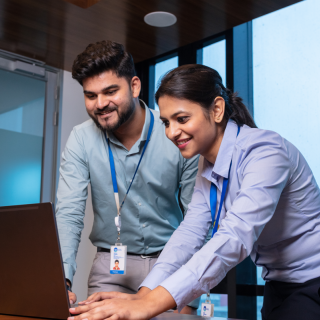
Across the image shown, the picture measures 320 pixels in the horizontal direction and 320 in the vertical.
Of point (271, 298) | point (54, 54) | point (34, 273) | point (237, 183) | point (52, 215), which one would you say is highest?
point (54, 54)

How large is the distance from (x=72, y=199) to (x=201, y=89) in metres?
0.74

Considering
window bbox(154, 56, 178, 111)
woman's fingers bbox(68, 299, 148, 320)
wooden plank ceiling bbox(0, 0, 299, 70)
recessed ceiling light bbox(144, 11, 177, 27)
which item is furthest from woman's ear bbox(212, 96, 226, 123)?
window bbox(154, 56, 178, 111)

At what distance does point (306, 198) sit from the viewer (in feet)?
4.20

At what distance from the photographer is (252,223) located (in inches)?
44.2

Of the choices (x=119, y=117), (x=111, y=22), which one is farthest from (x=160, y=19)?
(x=119, y=117)

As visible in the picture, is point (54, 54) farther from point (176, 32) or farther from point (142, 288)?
point (142, 288)

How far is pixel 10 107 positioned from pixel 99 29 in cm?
111

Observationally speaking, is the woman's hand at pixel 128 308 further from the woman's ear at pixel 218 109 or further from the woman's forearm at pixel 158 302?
the woman's ear at pixel 218 109

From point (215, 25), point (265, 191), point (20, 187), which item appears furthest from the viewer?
point (20, 187)

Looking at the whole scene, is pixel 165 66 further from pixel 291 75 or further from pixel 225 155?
pixel 225 155

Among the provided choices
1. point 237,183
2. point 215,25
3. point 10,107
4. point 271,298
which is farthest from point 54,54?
point 271,298

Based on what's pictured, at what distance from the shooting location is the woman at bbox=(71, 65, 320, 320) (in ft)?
3.55

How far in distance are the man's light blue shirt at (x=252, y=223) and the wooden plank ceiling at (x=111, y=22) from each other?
5.82 feet

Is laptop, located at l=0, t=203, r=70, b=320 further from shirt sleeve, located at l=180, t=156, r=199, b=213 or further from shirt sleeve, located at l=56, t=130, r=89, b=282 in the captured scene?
shirt sleeve, located at l=180, t=156, r=199, b=213
